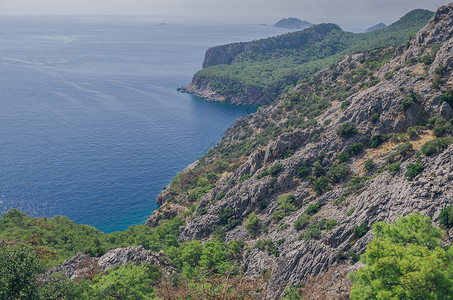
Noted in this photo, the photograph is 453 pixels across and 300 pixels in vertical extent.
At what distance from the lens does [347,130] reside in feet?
204

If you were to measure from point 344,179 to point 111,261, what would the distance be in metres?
43.2

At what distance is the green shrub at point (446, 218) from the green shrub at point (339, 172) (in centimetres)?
2420

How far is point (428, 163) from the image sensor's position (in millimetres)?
41375

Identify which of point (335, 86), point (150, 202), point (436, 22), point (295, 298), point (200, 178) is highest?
point (436, 22)

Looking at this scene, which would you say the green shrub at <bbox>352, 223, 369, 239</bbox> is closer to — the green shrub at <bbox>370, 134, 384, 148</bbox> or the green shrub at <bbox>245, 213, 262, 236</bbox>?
the green shrub at <bbox>245, 213, 262, 236</bbox>

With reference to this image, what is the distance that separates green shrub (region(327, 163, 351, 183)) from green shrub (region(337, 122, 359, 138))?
783cm

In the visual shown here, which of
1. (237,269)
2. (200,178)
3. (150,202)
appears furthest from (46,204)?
(237,269)

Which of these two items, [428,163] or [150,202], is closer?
[428,163]

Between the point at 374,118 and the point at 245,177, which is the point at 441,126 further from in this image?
the point at 245,177

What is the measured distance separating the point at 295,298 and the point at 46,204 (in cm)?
9228

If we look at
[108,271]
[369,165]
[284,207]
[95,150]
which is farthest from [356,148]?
[95,150]

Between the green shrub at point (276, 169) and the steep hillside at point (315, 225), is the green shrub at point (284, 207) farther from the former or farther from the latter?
the green shrub at point (276, 169)

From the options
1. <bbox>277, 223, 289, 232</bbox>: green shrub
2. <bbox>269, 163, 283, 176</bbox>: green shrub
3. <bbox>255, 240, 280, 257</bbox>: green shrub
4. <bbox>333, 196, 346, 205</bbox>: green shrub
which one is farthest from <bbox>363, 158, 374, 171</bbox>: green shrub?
<bbox>255, 240, 280, 257</bbox>: green shrub

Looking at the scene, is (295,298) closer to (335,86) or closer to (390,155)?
(390,155)
